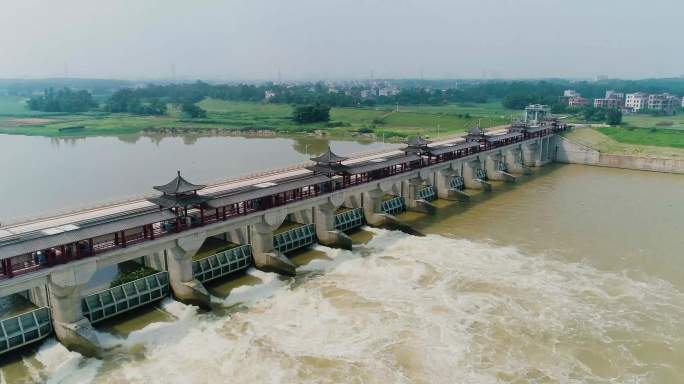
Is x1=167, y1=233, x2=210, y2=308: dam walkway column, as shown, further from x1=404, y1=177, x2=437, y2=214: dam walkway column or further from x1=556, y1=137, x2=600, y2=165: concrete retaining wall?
x1=556, y1=137, x2=600, y2=165: concrete retaining wall

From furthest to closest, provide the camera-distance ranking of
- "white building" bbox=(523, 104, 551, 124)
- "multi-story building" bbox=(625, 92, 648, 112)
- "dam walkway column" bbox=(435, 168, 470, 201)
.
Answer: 1. "multi-story building" bbox=(625, 92, 648, 112)
2. "white building" bbox=(523, 104, 551, 124)
3. "dam walkway column" bbox=(435, 168, 470, 201)

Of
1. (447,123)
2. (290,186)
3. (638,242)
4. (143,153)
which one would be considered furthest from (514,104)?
(290,186)

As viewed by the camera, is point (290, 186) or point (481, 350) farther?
point (290, 186)

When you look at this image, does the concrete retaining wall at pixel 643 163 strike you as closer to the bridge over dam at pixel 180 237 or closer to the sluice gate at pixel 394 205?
the bridge over dam at pixel 180 237

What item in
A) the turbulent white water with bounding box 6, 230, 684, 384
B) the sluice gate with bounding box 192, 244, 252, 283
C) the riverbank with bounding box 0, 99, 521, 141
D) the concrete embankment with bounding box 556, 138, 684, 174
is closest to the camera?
the turbulent white water with bounding box 6, 230, 684, 384

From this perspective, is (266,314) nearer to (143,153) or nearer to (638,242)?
(638,242)

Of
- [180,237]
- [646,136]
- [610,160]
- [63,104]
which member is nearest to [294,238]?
[180,237]

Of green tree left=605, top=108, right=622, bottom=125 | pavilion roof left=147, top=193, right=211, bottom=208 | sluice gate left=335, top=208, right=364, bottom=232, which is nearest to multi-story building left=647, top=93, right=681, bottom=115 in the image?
green tree left=605, top=108, right=622, bottom=125
